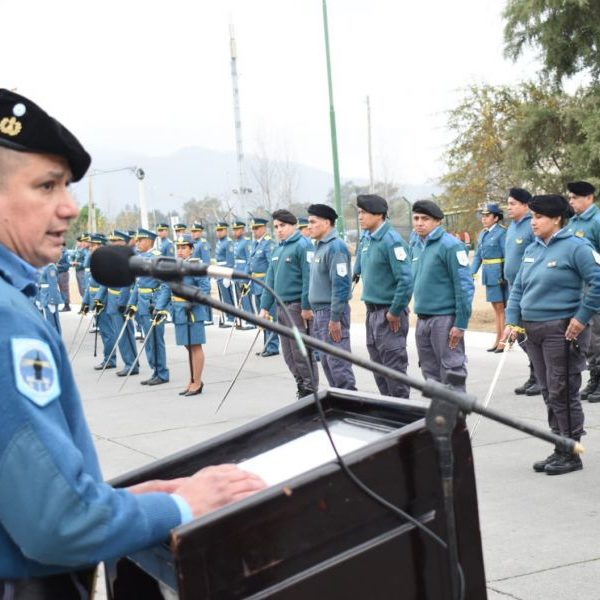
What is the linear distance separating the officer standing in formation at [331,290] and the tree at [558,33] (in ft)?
29.0

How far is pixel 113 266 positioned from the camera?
189cm

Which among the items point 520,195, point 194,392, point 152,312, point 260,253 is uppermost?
point 520,195

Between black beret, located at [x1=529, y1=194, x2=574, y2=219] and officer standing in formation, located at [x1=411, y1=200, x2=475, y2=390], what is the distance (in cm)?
124

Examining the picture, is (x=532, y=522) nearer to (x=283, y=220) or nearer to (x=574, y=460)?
(x=574, y=460)

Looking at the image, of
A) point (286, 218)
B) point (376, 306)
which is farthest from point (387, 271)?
point (286, 218)

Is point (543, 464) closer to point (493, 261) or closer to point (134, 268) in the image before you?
point (134, 268)

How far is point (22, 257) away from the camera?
6.01 ft

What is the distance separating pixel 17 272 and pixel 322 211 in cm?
773

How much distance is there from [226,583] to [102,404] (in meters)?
9.65

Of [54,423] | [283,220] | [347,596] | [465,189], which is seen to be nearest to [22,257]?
[54,423]

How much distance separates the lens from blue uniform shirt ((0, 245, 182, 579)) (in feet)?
5.12

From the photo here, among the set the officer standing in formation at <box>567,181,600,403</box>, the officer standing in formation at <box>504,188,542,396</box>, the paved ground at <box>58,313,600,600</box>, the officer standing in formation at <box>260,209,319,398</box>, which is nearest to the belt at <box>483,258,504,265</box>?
the paved ground at <box>58,313,600,600</box>

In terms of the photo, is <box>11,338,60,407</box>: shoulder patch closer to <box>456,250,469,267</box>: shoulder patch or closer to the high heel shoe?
<box>456,250,469,267</box>: shoulder patch

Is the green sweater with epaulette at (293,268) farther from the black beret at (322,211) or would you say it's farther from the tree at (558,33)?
the tree at (558,33)
